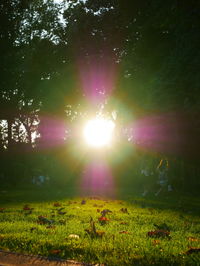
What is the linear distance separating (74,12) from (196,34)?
54.0 feet

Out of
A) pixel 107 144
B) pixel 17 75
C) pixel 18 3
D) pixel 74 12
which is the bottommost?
pixel 107 144

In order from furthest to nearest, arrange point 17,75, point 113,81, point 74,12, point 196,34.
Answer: point 17,75 → point 113,81 → point 74,12 → point 196,34

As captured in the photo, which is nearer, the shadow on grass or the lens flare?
the shadow on grass

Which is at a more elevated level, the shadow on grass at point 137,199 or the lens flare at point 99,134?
the lens flare at point 99,134

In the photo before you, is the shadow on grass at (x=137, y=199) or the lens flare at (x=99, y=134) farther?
the lens flare at (x=99, y=134)

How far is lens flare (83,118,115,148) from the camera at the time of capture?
41.0m

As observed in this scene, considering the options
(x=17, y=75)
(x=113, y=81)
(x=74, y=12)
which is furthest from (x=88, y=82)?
(x=17, y=75)

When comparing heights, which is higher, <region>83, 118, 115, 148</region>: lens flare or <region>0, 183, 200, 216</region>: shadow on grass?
<region>83, 118, 115, 148</region>: lens flare

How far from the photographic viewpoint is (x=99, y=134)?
144ft

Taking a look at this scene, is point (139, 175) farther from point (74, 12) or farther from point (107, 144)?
point (74, 12)

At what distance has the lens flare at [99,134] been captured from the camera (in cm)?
4100

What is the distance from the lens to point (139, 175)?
113ft

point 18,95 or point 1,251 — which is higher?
point 18,95

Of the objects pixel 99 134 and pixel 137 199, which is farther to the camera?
pixel 99 134
